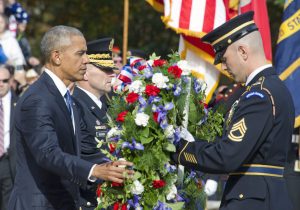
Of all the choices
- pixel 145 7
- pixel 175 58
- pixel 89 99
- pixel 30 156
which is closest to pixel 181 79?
pixel 175 58

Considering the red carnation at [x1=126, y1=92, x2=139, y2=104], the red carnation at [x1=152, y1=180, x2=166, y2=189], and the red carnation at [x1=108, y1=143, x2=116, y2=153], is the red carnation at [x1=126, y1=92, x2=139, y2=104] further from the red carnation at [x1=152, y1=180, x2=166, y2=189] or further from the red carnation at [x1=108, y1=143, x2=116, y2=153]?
the red carnation at [x1=152, y1=180, x2=166, y2=189]

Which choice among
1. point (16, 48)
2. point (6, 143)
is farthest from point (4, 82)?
point (16, 48)

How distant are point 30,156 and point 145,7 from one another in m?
17.3

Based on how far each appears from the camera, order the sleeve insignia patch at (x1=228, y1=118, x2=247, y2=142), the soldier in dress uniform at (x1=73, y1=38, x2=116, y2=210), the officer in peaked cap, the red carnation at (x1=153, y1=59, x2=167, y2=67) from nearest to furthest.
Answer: the sleeve insignia patch at (x1=228, y1=118, x2=247, y2=142) < the red carnation at (x1=153, y1=59, x2=167, y2=67) < the soldier in dress uniform at (x1=73, y1=38, x2=116, y2=210) < the officer in peaked cap

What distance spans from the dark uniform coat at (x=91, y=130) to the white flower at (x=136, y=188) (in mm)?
1458

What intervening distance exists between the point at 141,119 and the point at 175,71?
0.44 meters

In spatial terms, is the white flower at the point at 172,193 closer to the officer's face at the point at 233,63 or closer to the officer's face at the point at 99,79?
the officer's face at the point at 233,63

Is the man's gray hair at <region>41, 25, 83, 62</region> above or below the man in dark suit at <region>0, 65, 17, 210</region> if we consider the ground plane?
above

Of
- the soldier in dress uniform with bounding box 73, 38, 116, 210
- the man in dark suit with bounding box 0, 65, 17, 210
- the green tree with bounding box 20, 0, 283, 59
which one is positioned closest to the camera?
the soldier in dress uniform with bounding box 73, 38, 116, 210

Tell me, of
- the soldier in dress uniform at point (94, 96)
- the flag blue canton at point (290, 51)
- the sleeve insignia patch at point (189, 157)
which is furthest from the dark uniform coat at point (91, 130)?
the flag blue canton at point (290, 51)

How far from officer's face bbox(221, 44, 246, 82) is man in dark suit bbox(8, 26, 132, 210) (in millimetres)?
929

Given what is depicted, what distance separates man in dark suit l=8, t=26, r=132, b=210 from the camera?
5426 mm

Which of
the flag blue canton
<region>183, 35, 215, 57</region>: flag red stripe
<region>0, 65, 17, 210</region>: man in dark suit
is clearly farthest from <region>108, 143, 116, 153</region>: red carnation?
the flag blue canton

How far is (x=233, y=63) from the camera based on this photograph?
5.53 m
